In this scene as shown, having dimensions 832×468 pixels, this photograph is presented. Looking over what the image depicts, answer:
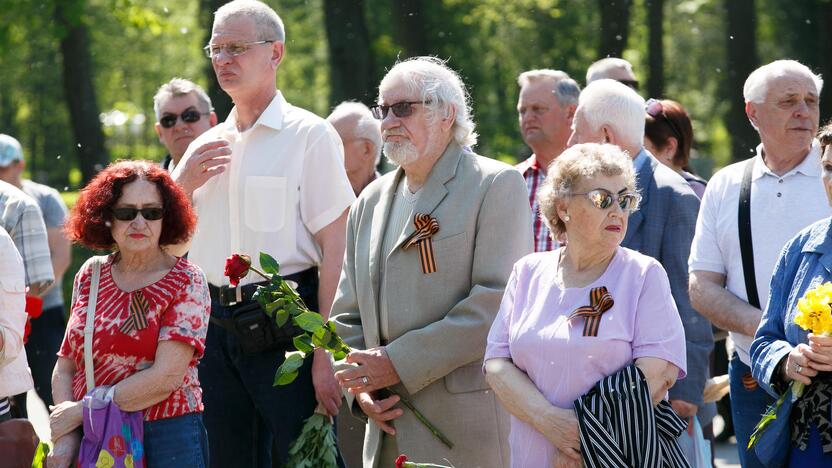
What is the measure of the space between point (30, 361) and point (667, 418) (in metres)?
4.88

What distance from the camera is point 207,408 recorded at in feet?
18.7

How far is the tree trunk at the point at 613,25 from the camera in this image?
1949 cm

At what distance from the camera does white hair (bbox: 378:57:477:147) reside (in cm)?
508

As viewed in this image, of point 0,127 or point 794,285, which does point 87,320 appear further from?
point 0,127

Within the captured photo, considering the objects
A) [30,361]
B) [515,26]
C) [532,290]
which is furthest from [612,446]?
[515,26]

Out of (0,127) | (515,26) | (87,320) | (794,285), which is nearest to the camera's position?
(794,285)

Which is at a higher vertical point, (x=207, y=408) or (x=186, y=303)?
(x=186, y=303)

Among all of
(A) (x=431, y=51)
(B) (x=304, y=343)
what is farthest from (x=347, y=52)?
(B) (x=304, y=343)

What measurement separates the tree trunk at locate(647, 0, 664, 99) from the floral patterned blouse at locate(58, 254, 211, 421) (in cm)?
1532

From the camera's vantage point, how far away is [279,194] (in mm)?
5617

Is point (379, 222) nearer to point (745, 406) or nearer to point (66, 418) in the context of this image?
point (66, 418)

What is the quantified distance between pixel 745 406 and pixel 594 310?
1365 mm

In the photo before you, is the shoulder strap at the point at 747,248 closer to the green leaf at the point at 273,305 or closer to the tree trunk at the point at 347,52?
the green leaf at the point at 273,305

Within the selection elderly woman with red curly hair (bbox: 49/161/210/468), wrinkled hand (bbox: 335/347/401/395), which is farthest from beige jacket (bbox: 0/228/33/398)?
wrinkled hand (bbox: 335/347/401/395)
